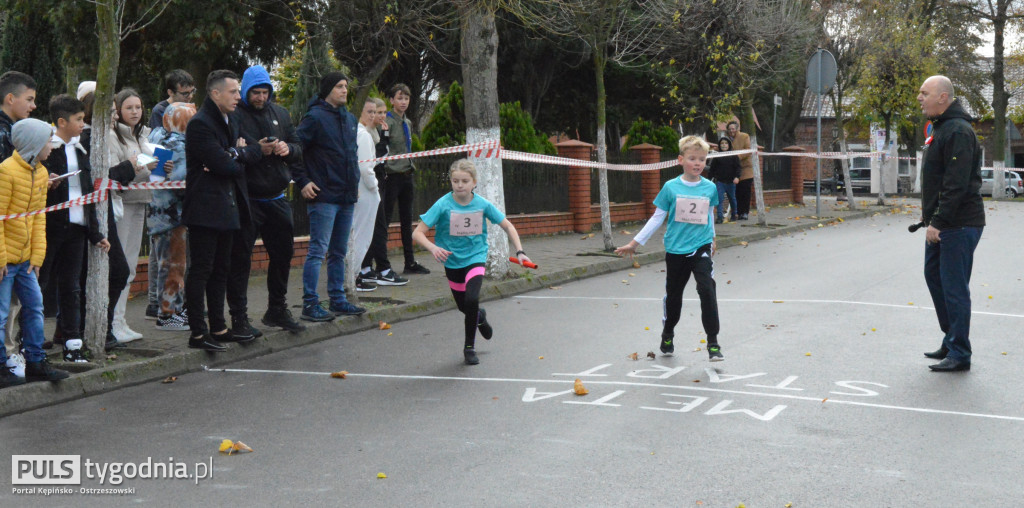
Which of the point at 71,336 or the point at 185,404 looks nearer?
the point at 185,404

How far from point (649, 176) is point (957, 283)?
15470 millimetres

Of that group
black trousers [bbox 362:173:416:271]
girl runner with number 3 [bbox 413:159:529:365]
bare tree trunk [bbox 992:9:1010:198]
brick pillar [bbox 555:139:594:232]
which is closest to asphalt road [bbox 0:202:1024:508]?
girl runner with number 3 [bbox 413:159:529:365]

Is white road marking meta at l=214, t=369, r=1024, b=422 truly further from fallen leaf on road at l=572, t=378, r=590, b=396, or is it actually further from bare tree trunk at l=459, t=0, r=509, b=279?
bare tree trunk at l=459, t=0, r=509, b=279

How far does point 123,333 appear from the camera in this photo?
26.9ft

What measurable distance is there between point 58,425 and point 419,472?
236 cm

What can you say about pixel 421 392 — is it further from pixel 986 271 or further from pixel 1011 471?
pixel 986 271

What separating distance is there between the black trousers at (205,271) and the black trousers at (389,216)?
12.7 feet

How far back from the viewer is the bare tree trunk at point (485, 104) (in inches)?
488

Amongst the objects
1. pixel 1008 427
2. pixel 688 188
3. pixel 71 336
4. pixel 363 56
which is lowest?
pixel 1008 427

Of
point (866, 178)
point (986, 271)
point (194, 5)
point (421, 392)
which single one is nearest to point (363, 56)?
point (194, 5)

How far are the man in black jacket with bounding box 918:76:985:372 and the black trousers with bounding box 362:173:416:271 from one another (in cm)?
621

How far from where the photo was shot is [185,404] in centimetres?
661

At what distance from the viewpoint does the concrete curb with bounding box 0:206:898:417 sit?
21.7ft

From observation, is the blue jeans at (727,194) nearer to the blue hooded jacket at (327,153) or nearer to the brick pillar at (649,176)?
the brick pillar at (649,176)
